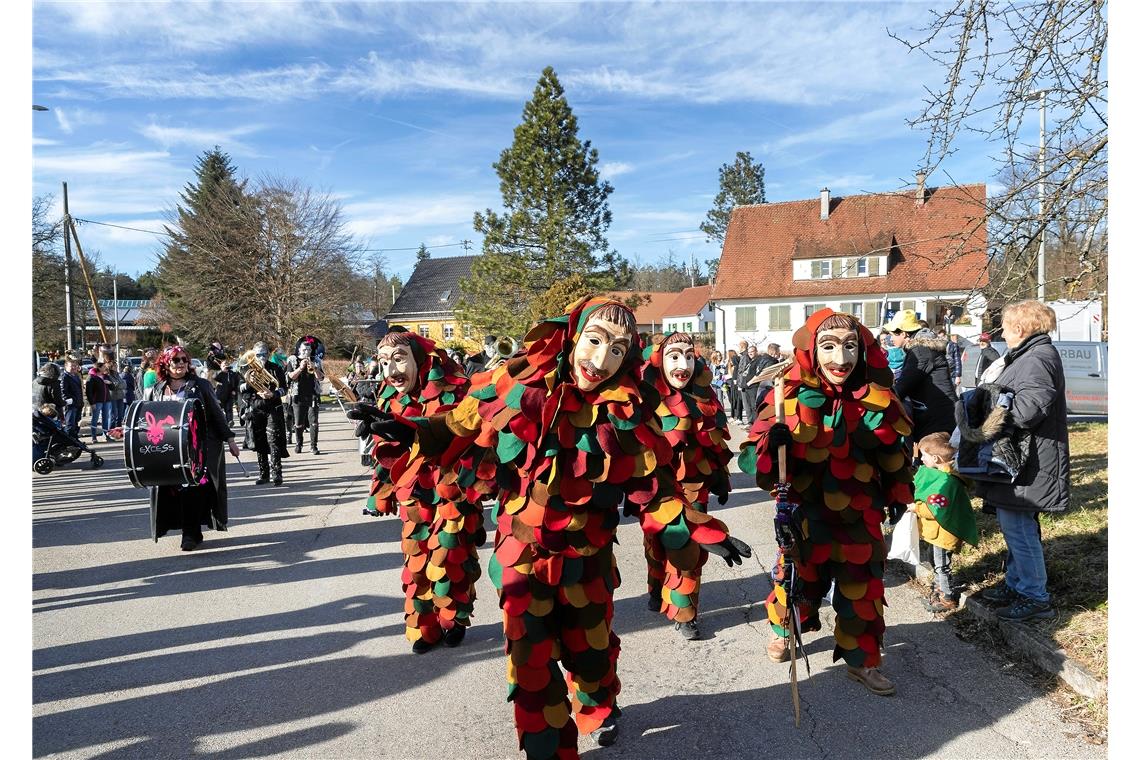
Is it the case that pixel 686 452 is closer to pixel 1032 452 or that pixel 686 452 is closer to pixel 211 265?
pixel 1032 452

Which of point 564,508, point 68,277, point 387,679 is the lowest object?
point 387,679

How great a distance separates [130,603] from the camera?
17.7 ft

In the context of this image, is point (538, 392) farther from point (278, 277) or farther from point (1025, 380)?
point (278, 277)

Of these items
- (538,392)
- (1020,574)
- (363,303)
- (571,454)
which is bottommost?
(1020,574)

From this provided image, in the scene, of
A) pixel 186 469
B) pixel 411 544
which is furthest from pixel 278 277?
pixel 411 544

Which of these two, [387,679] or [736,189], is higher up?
[736,189]

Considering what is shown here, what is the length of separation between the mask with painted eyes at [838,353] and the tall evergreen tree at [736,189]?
56.9 m

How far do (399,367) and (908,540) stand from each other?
12.5 feet

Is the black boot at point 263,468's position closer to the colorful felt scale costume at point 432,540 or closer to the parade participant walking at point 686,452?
the colorful felt scale costume at point 432,540

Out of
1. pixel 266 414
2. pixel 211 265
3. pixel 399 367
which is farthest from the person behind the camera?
pixel 211 265

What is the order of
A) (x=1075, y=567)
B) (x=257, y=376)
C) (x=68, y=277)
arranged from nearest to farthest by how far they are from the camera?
(x=1075, y=567) → (x=257, y=376) → (x=68, y=277)

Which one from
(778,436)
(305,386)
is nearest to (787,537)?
(778,436)

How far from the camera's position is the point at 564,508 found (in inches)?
117

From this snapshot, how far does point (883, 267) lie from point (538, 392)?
34.3 meters
